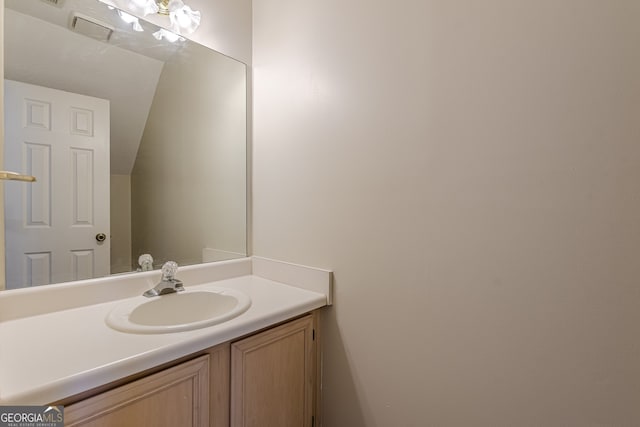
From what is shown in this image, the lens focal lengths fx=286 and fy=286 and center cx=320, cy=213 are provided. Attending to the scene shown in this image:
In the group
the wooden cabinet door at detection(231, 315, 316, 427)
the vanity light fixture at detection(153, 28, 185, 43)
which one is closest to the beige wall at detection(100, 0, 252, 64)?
the vanity light fixture at detection(153, 28, 185, 43)

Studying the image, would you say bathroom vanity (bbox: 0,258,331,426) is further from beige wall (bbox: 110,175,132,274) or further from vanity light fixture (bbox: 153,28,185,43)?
vanity light fixture (bbox: 153,28,185,43)

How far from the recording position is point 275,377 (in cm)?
98

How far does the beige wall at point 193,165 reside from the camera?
125cm

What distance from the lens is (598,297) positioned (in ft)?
2.17

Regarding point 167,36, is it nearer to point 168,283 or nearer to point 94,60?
point 94,60

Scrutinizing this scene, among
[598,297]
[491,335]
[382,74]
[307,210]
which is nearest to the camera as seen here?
[598,297]

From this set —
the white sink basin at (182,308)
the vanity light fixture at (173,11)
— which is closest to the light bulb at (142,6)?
the vanity light fixture at (173,11)

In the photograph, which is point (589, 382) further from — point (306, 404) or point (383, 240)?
point (306, 404)

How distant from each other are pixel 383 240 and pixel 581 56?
0.69 m

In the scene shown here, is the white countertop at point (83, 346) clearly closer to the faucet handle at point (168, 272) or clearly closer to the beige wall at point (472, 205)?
the faucet handle at point (168, 272)

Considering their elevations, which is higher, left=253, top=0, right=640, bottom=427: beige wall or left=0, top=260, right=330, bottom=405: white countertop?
left=253, top=0, right=640, bottom=427: beige wall

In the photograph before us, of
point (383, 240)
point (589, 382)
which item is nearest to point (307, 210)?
point (383, 240)

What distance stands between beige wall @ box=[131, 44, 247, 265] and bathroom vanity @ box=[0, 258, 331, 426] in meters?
0.18

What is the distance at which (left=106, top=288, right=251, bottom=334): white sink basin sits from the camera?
3.09 feet
